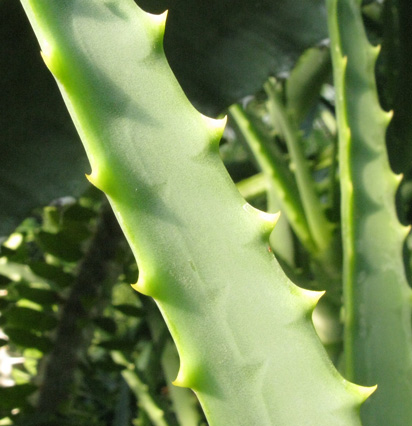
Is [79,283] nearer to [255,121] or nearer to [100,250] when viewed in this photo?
[100,250]

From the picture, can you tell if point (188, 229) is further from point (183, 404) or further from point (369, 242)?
point (183, 404)

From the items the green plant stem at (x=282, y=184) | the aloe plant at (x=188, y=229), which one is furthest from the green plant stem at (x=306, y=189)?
the aloe plant at (x=188, y=229)

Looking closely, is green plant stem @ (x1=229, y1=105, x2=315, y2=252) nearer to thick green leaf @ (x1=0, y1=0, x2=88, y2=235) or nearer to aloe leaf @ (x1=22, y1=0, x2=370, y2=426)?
thick green leaf @ (x1=0, y1=0, x2=88, y2=235)

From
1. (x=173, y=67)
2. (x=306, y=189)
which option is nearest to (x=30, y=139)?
(x=173, y=67)

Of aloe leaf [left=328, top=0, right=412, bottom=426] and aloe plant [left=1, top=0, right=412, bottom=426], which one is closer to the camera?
aloe plant [left=1, top=0, right=412, bottom=426]

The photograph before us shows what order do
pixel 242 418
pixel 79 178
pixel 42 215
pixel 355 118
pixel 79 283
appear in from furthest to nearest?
1. pixel 42 215
2. pixel 79 283
3. pixel 79 178
4. pixel 355 118
5. pixel 242 418

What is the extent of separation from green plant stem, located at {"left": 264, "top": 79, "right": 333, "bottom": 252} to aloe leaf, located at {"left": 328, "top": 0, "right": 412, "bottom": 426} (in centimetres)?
15

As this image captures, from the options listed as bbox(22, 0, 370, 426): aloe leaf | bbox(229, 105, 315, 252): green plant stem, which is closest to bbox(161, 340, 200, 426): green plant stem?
bbox(229, 105, 315, 252): green plant stem

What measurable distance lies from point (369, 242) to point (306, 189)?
0.17m

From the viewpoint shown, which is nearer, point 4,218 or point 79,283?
point 4,218

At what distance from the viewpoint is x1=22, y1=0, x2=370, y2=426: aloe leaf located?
192mm

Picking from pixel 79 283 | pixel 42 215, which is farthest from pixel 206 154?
pixel 42 215

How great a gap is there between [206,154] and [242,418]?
3.8 inches

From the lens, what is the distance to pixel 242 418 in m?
0.20
